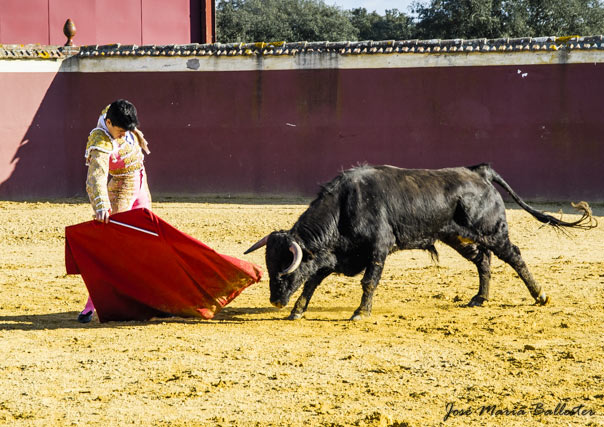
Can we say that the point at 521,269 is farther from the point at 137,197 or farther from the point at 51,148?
the point at 51,148

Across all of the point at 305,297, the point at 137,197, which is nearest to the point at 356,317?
the point at 305,297

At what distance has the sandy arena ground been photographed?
13.6 feet

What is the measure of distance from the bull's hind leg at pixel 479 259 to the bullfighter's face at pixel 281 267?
4.59 ft

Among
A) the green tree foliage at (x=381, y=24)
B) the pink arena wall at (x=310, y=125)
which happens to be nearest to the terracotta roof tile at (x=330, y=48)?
the pink arena wall at (x=310, y=125)

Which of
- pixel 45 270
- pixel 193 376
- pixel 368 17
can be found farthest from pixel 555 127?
pixel 368 17

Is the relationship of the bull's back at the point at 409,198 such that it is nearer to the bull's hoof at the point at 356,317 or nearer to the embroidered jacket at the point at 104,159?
the bull's hoof at the point at 356,317

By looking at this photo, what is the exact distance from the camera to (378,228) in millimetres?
6312

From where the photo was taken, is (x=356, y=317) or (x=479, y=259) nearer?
(x=356, y=317)

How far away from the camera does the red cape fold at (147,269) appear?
19.8ft

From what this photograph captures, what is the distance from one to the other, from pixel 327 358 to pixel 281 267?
1156mm

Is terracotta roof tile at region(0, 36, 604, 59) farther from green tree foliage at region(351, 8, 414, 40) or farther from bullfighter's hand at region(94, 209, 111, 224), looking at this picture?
green tree foliage at region(351, 8, 414, 40)

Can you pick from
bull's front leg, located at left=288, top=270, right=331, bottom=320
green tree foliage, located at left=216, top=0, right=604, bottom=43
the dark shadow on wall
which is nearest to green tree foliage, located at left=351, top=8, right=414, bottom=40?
green tree foliage, located at left=216, top=0, right=604, bottom=43

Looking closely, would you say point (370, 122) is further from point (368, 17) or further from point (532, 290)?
point (368, 17)

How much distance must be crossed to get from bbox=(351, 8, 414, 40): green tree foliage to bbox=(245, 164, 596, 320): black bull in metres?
27.5
